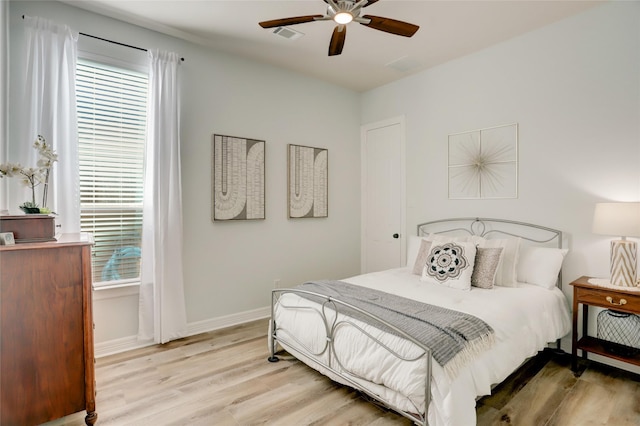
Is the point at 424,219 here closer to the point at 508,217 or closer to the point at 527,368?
the point at 508,217

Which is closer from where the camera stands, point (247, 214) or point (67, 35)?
point (67, 35)

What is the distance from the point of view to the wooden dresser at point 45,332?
180cm

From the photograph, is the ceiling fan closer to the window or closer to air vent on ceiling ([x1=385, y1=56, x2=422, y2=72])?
air vent on ceiling ([x1=385, y1=56, x2=422, y2=72])

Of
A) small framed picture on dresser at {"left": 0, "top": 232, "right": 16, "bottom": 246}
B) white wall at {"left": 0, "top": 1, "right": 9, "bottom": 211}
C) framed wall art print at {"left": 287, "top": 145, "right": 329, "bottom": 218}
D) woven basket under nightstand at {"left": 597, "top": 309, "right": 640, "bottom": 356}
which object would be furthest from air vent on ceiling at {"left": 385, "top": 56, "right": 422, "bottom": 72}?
small framed picture on dresser at {"left": 0, "top": 232, "right": 16, "bottom": 246}

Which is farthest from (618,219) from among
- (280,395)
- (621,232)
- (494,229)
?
(280,395)

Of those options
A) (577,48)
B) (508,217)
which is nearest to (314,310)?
(508,217)

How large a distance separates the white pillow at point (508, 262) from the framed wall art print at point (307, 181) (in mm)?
2051

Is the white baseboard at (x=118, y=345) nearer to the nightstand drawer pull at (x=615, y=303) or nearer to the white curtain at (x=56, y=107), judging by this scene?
the white curtain at (x=56, y=107)

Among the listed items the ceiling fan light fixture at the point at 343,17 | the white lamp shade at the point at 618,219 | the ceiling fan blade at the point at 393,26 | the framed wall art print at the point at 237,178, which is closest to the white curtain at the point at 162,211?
the framed wall art print at the point at 237,178

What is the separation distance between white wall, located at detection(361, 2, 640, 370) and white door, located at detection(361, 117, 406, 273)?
0.58 meters

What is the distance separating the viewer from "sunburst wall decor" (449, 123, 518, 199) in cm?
349

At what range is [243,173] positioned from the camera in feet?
12.7

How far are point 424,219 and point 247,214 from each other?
2.08 m

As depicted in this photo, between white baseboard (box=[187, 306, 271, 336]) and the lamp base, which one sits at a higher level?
the lamp base
